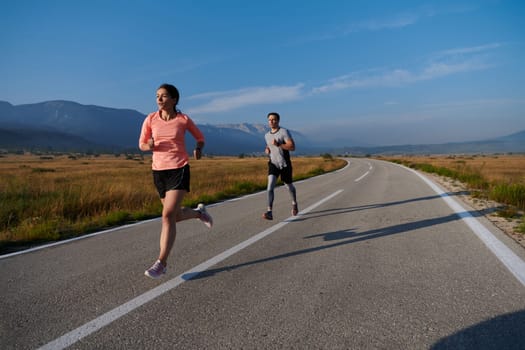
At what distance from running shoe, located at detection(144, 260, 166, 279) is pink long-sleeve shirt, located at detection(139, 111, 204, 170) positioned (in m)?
1.02

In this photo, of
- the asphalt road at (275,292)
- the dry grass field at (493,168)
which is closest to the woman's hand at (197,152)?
the asphalt road at (275,292)

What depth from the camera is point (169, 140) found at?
3.57 m

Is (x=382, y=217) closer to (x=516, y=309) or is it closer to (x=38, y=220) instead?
(x=516, y=309)

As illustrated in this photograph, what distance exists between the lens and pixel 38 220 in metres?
6.52

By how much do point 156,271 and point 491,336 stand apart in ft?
9.26

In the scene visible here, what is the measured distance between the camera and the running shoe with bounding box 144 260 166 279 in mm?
3352

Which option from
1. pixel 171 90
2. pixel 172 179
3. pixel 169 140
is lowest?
pixel 172 179

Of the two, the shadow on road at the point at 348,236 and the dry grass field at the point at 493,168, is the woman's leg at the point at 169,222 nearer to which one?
the shadow on road at the point at 348,236

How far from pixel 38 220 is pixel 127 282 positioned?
4417mm

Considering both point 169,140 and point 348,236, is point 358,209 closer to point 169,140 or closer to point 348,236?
point 348,236

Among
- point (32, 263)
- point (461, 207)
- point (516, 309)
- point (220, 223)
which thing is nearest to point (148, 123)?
point (32, 263)

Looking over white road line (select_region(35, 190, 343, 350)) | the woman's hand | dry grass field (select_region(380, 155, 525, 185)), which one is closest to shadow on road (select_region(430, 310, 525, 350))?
white road line (select_region(35, 190, 343, 350))

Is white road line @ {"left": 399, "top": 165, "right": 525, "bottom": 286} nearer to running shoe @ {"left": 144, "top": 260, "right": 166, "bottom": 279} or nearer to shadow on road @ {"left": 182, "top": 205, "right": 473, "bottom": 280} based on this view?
shadow on road @ {"left": 182, "top": 205, "right": 473, "bottom": 280}

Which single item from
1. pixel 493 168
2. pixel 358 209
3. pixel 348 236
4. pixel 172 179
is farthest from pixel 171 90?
pixel 493 168
